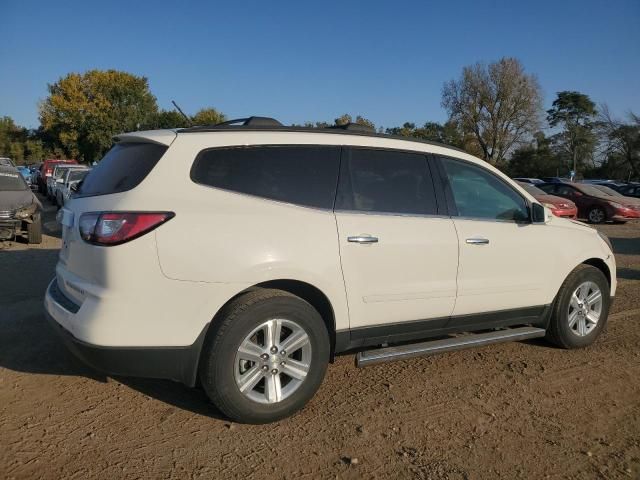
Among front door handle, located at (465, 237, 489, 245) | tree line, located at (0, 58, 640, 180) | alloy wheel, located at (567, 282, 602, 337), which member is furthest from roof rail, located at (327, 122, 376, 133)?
tree line, located at (0, 58, 640, 180)

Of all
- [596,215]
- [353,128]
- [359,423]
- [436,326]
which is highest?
[353,128]

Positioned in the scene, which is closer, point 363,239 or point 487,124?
point 363,239

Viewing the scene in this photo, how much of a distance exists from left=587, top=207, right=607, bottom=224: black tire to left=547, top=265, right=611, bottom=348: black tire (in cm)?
1578

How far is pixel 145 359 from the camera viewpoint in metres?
3.08

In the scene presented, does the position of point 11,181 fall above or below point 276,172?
below

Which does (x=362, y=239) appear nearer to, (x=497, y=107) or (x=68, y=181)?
(x=68, y=181)

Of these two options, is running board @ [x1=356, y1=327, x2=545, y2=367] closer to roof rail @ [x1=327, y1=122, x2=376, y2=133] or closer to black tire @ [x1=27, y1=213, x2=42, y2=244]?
roof rail @ [x1=327, y1=122, x2=376, y2=133]

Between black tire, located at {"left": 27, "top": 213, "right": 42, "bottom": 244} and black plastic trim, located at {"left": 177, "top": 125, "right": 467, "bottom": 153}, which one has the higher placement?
black plastic trim, located at {"left": 177, "top": 125, "right": 467, "bottom": 153}

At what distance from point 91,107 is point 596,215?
48311 millimetres

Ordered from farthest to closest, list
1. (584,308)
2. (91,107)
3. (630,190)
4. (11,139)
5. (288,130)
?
(11,139) < (91,107) < (630,190) < (584,308) < (288,130)

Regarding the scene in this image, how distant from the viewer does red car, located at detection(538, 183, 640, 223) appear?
18719 mm

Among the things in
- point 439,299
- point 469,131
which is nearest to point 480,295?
point 439,299

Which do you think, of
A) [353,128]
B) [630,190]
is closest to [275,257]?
[353,128]

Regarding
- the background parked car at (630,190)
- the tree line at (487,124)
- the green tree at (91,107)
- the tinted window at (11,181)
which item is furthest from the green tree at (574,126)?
the tinted window at (11,181)
